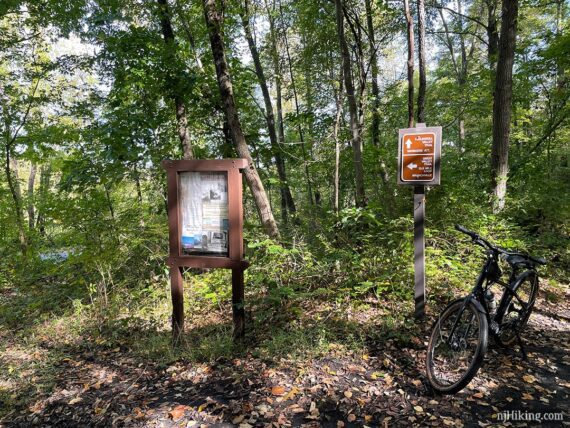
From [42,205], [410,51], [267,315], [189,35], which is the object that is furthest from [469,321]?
[189,35]

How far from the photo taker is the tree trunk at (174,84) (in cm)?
686

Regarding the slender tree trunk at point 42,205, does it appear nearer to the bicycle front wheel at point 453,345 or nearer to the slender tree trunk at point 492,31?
the bicycle front wheel at point 453,345

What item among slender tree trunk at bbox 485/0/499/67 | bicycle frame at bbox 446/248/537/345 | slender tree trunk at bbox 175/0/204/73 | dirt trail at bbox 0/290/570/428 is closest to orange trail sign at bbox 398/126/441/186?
bicycle frame at bbox 446/248/537/345

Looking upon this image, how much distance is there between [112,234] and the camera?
6234 mm

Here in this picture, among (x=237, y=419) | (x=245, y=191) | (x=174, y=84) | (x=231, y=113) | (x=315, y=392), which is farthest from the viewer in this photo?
(x=245, y=191)

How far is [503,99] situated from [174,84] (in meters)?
6.34

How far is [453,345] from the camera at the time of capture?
3.03 m

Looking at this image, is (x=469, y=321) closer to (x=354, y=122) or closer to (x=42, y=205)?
(x=354, y=122)

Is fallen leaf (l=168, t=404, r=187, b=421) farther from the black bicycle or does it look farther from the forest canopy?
the black bicycle

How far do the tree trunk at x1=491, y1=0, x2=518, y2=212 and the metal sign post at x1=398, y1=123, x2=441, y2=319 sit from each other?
2.91m

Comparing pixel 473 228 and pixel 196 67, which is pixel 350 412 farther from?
pixel 196 67

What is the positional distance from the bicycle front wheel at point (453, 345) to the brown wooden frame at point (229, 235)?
210cm

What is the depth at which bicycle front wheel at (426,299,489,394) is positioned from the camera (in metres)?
2.84

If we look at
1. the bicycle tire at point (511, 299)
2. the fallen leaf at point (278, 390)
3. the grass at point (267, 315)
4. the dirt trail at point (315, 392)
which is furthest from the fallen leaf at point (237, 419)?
the bicycle tire at point (511, 299)
